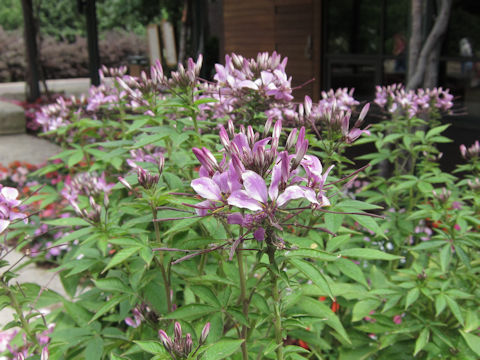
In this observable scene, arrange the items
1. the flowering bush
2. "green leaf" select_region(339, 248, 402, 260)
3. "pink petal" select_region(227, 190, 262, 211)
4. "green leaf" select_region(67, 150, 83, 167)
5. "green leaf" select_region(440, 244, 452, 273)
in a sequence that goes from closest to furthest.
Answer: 1. "pink petal" select_region(227, 190, 262, 211)
2. the flowering bush
3. "green leaf" select_region(339, 248, 402, 260)
4. "green leaf" select_region(440, 244, 452, 273)
5. "green leaf" select_region(67, 150, 83, 167)

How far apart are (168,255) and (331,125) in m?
0.64

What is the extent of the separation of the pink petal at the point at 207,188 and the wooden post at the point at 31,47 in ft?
35.3

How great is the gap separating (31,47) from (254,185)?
36.1 feet

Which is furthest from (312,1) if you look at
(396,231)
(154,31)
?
(396,231)

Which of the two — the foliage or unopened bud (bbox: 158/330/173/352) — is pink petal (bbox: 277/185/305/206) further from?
the foliage

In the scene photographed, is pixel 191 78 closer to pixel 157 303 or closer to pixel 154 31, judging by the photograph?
pixel 157 303

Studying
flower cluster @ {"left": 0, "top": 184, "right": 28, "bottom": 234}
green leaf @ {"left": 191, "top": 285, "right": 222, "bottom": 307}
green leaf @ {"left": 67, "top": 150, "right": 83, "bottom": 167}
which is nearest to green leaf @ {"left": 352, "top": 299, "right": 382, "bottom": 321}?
green leaf @ {"left": 191, "top": 285, "right": 222, "bottom": 307}

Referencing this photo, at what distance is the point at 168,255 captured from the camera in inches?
56.9

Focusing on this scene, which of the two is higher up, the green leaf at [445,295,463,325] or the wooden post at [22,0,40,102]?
the wooden post at [22,0,40,102]

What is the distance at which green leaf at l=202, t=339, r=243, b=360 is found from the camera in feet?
3.27

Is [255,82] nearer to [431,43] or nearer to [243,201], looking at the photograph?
[243,201]

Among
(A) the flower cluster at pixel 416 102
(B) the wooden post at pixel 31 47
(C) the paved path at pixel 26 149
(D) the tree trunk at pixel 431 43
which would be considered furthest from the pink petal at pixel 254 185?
(B) the wooden post at pixel 31 47

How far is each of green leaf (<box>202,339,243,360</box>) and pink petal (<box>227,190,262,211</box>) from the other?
302 millimetres

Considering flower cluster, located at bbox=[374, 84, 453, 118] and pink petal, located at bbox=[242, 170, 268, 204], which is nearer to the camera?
pink petal, located at bbox=[242, 170, 268, 204]
